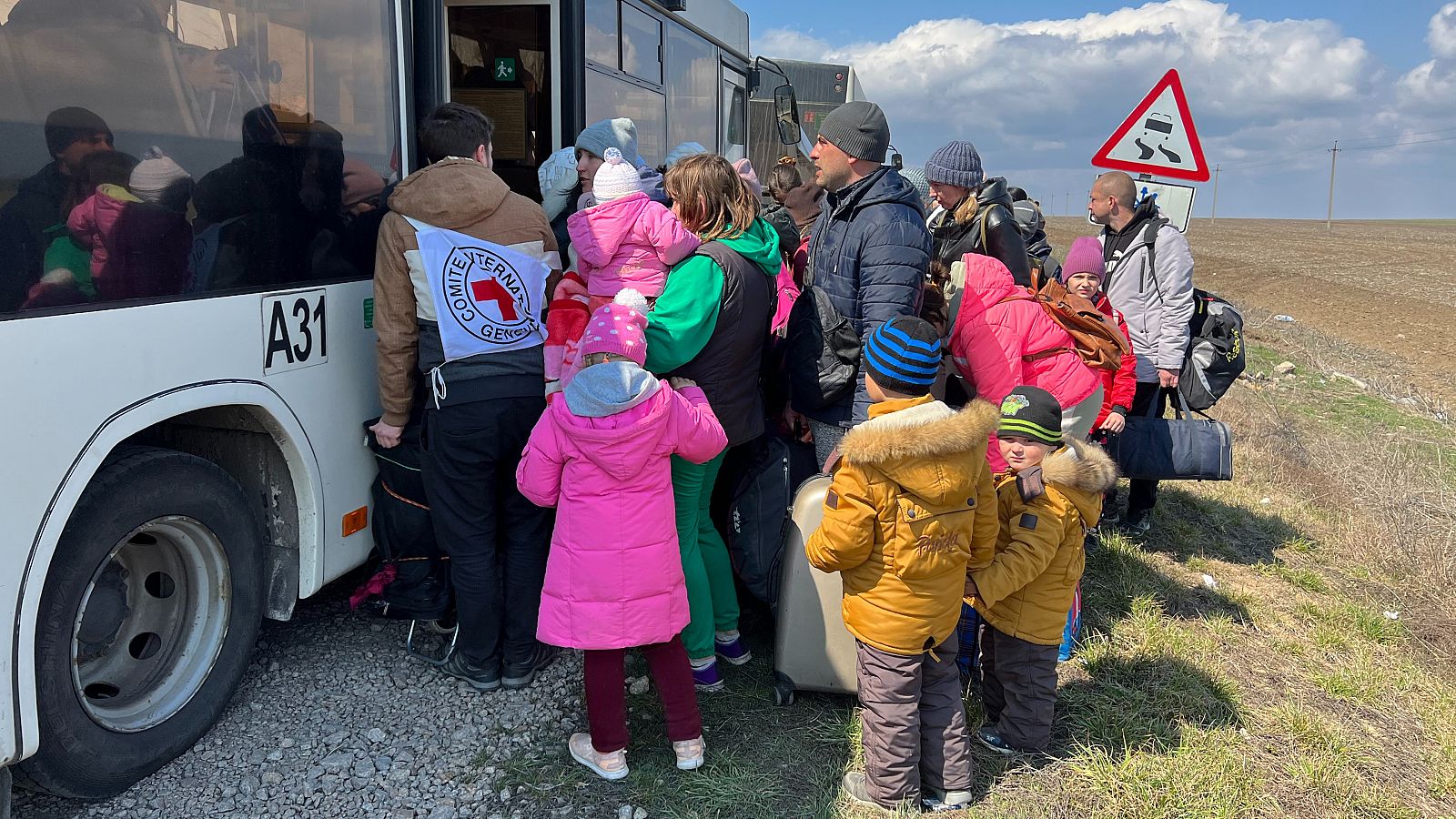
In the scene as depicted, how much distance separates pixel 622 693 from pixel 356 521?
1300 mm

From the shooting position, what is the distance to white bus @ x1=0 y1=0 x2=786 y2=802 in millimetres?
2383

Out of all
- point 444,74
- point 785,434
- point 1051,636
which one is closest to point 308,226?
point 444,74

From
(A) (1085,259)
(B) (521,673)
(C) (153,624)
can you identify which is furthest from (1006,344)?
(C) (153,624)

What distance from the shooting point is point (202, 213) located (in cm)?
286

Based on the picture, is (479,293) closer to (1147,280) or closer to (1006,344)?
(1006,344)

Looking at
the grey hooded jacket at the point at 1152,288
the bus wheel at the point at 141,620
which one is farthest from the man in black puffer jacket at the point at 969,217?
the bus wheel at the point at 141,620

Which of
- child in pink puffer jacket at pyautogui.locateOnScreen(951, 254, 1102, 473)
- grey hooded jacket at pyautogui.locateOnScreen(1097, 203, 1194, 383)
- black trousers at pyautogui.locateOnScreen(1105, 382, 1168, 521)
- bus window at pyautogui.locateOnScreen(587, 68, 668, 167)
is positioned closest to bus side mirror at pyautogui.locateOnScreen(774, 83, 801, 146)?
bus window at pyautogui.locateOnScreen(587, 68, 668, 167)

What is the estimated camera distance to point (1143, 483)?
18.7ft

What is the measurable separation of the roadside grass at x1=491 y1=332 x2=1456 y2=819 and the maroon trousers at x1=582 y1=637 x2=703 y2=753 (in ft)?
0.47

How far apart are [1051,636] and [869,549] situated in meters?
0.84

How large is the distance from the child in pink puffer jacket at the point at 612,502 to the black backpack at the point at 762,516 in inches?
31.7

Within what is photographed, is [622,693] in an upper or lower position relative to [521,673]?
upper

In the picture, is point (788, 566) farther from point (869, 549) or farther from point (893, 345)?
point (893, 345)

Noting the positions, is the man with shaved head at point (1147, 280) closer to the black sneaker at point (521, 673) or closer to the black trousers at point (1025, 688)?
the black trousers at point (1025, 688)
